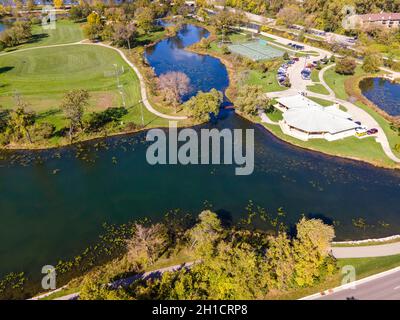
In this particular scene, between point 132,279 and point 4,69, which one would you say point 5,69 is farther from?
point 132,279

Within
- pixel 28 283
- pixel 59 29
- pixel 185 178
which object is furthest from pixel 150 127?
pixel 59 29

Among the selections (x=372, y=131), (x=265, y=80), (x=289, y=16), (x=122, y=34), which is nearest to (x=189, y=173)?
(x=372, y=131)

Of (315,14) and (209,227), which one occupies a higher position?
(315,14)

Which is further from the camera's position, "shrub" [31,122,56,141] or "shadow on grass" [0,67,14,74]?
"shadow on grass" [0,67,14,74]

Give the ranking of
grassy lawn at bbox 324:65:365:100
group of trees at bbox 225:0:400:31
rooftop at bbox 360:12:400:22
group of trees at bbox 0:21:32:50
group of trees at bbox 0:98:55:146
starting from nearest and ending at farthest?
group of trees at bbox 0:98:55:146, grassy lawn at bbox 324:65:365:100, group of trees at bbox 0:21:32:50, rooftop at bbox 360:12:400:22, group of trees at bbox 225:0:400:31

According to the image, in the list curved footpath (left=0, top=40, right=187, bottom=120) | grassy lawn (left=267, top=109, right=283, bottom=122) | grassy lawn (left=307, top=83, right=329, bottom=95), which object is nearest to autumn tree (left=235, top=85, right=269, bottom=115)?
grassy lawn (left=267, top=109, right=283, bottom=122)

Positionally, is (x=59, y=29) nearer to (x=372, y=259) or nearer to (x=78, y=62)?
(x=78, y=62)

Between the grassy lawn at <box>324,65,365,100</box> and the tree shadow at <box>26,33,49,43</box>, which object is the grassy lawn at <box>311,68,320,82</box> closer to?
the grassy lawn at <box>324,65,365,100</box>
